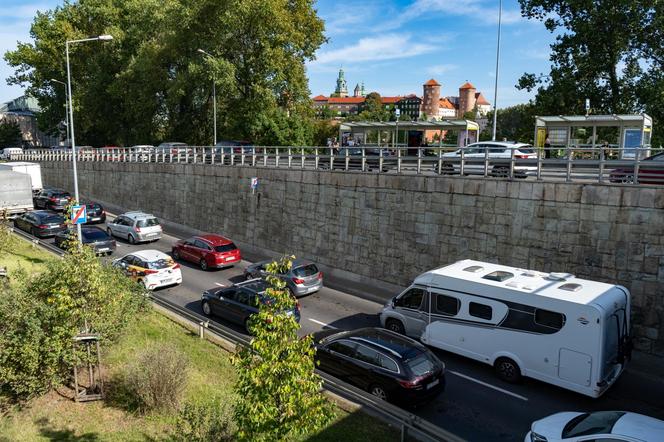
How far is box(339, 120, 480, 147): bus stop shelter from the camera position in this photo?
1011 inches

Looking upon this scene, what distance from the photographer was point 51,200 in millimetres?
36000

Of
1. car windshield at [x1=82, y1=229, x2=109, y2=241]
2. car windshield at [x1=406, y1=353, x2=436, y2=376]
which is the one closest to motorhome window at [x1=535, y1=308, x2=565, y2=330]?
car windshield at [x1=406, y1=353, x2=436, y2=376]

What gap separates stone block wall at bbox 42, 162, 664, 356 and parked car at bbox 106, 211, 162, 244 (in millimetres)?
3624

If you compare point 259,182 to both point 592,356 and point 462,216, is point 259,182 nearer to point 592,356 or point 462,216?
point 462,216

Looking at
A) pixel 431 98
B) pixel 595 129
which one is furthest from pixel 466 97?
pixel 595 129

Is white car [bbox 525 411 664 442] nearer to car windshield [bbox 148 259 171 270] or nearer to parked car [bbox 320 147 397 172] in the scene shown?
parked car [bbox 320 147 397 172]

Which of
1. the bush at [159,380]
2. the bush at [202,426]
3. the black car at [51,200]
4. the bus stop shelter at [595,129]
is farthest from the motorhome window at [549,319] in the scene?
the black car at [51,200]

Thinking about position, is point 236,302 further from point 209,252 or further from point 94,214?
point 94,214

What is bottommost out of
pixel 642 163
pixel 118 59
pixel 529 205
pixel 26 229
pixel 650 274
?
pixel 26 229

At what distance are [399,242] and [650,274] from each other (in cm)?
860

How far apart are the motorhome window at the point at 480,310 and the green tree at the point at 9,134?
10286cm

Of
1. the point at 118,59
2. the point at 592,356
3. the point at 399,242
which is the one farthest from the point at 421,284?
the point at 118,59

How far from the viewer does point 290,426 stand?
5824mm

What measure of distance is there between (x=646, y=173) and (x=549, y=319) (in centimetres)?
600
